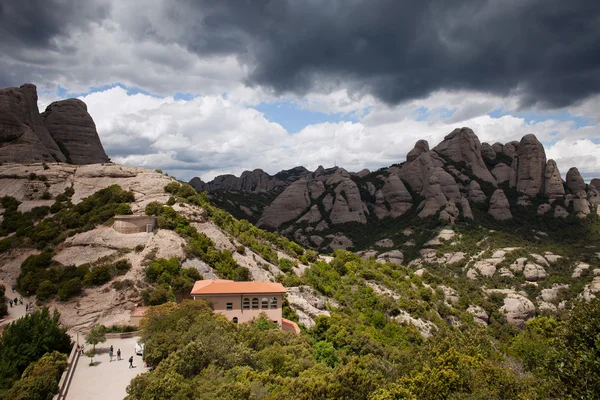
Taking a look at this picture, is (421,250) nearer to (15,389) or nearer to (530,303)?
(530,303)

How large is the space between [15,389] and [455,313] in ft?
210

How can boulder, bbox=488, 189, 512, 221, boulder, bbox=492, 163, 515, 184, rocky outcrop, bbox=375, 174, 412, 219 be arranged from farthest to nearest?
boulder, bbox=492, 163, 515, 184 < rocky outcrop, bbox=375, 174, 412, 219 < boulder, bbox=488, 189, 512, 221

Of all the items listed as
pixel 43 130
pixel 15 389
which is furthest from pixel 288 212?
pixel 15 389

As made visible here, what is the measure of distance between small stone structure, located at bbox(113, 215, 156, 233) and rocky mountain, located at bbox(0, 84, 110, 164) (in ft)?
126

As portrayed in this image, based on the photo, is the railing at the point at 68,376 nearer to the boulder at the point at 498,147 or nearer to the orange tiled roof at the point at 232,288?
the orange tiled roof at the point at 232,288

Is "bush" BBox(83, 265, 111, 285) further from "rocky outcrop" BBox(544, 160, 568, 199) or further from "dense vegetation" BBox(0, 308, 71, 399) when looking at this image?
"rocky outcrop" BBox(544, 160, 568, 199)

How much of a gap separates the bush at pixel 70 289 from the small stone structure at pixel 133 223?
33.4ft

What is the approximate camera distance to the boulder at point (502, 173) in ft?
498

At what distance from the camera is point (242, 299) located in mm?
39656

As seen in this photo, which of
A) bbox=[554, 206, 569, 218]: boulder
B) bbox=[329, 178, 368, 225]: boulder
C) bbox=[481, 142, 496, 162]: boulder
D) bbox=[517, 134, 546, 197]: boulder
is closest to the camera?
bbox=[554, 206, 569, 218]: boulder

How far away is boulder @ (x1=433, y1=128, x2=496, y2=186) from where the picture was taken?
151500 mm

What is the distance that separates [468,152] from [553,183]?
103 feet

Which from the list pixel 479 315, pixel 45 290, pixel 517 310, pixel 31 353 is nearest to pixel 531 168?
pixel 517 310

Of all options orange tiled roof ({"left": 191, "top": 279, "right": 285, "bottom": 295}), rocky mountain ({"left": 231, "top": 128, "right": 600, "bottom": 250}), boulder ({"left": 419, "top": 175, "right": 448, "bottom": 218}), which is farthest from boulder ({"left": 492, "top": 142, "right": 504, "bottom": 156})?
orange tiled roof ({"left": 191, "top": 279, "right": 285, "bottom": 295})
